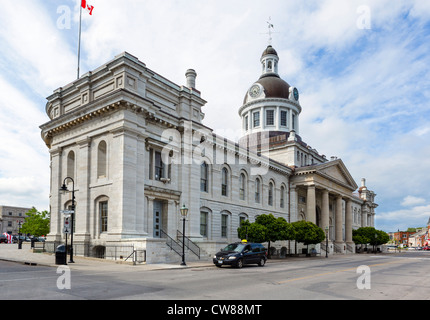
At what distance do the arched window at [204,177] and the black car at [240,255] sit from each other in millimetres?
11426

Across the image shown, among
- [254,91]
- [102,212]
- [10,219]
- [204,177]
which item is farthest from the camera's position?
[10,219]

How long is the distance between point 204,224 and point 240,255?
40.5 feet

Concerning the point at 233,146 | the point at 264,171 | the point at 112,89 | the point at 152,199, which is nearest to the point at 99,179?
the point at 152,199

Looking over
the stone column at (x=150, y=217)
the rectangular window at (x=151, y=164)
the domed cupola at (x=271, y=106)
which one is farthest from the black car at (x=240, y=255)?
the domed cupola at (x=271, y=106)

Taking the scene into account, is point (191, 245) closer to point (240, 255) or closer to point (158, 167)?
point (158, 167)

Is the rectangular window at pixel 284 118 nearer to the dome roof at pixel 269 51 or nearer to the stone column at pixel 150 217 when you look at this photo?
the dome roof at pixel 269 51

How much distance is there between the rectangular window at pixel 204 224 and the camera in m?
34.8

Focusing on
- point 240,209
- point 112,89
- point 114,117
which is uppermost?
point 112,89

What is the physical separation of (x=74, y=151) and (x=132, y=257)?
1166 centimetres

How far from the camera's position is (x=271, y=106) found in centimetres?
6256

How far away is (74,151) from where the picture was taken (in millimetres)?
31016

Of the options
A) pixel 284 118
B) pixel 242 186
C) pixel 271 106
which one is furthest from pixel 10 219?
pixel 242 186

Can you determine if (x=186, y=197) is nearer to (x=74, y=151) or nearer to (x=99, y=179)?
(x=99, y=179)

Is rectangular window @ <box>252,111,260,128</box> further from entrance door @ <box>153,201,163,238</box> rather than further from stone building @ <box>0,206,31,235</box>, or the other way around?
stone building @ <box>0,206,31,235</box>
